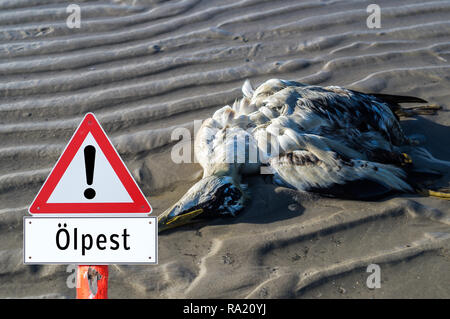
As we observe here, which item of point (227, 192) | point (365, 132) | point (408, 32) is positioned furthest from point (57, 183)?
point (408, 32)

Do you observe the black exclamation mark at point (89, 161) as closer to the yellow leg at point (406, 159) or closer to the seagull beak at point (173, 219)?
the seagull beak at point (173, 219)

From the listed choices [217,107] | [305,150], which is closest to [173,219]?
[305,150]

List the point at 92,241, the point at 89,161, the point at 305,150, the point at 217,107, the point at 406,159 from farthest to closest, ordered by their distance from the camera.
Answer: the point at 217,107, the point at 406,159, the point at 305,150, the point at 89,161, the point at 92,241

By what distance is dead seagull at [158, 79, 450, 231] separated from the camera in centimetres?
324

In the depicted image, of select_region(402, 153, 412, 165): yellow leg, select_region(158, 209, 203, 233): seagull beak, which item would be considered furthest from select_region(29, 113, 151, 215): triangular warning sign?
select_region(402, 153, 412, 165): yellow leg

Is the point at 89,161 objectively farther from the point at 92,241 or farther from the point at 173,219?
the point at 173,219

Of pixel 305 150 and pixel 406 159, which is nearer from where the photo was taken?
pixel 305 150

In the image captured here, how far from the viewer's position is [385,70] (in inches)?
193

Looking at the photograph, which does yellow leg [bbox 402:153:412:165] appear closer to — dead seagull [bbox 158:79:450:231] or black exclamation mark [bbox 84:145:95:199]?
dead seagull [bbox 158:79:450:231]

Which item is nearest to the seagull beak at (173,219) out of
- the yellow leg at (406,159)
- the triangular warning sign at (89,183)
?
the triangular warning sign at (89,183)

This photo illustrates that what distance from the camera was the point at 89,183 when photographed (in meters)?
2.18

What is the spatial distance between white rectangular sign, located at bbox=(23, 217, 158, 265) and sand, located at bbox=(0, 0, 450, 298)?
2.22 feet

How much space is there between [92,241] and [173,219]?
1034 millimetres

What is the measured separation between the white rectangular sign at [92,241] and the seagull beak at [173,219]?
98cm
